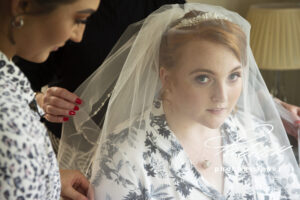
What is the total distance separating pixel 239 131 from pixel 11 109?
1.77 ft

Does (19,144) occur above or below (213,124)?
above

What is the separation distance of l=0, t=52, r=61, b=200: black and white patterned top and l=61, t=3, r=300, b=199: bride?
11.3 inches

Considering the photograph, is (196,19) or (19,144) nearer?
(19,144)

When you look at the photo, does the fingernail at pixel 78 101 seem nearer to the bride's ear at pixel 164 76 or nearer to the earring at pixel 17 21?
the bride's ear at pixel 164 76

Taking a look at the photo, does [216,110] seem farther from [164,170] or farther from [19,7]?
[19,7]

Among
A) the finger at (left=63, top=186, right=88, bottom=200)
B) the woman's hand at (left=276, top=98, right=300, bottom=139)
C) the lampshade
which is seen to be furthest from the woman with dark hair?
the lampshade

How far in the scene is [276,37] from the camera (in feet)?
5.51

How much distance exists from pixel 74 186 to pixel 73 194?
0.15 feet

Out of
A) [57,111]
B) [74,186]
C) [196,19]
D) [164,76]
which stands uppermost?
[196,19]

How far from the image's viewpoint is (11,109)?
0.55 m

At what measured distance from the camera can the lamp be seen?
1.66 meters

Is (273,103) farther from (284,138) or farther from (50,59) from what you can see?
(50,59)

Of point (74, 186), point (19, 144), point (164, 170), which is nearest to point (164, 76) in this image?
point (164, 170)

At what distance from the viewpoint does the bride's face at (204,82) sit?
848 mm
